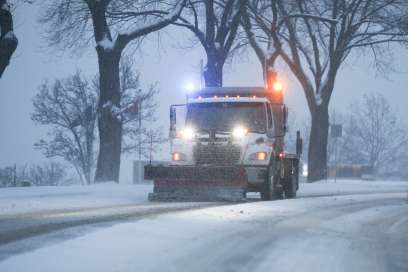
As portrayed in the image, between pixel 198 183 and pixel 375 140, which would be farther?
pixel 375 140

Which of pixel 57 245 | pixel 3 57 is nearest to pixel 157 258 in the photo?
pixel 57 245

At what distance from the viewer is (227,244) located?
972 cm

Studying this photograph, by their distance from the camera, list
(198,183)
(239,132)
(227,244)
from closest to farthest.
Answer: (227,244), (198,183), (239,132)

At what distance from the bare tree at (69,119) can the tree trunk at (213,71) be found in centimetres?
2239

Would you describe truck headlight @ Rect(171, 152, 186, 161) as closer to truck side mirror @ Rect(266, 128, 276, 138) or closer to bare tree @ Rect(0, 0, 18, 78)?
truck side mirror @ Rect(266, 128, 276, 138)

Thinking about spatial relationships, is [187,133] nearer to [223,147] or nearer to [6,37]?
[223,147]

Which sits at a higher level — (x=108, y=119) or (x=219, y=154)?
(x=108, y=119)

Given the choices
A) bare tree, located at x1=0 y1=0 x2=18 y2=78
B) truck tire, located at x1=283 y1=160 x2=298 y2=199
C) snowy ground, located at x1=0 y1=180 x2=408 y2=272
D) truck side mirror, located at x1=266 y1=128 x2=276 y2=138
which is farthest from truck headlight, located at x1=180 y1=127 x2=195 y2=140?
bare tree, located at x1=0 y1=0 x2=18 y2=78

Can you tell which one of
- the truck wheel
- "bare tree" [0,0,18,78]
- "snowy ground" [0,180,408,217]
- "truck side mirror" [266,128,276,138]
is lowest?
"snowy ground" [0,180,408,217]

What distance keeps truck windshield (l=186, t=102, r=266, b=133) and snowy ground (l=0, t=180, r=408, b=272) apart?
4550 mm

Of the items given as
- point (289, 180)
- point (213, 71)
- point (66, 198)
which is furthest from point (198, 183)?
point (213, 71)

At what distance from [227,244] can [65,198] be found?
983cm

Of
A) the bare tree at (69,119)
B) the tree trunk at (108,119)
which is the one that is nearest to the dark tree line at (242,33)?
the tree trunk at (108,119)

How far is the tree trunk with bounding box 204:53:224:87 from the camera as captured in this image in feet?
107
